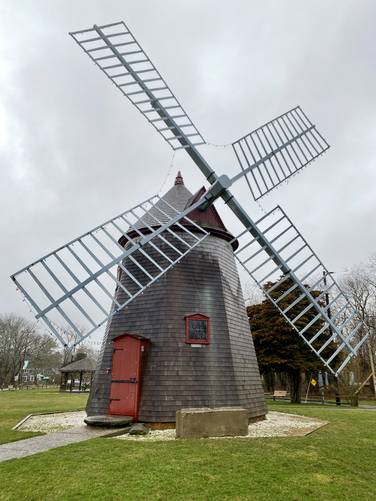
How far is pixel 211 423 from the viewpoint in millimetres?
7688

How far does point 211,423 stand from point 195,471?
2635 mm

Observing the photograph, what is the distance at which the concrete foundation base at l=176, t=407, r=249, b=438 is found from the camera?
24.5 feet

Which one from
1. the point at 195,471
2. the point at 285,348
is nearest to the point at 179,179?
the point at 195,471

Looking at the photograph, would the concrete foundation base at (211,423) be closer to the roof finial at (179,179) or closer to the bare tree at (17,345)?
the roof finial at (179,179)

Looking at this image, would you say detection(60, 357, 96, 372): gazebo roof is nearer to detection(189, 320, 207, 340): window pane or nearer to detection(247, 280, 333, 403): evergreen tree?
detection(247, 280, 333, 403): evergreen tree

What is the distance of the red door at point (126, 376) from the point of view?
8758mm

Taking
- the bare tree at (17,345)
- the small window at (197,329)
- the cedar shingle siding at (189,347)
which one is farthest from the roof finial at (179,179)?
the bare tree at (17,345)

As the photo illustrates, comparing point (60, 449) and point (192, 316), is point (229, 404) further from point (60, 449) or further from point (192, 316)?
point (60, 449)

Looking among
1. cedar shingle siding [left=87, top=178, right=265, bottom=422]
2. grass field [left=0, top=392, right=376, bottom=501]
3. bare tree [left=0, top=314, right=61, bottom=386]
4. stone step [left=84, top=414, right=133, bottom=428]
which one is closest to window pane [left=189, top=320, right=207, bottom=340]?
cedar shingle siding [left=87, top=178, right=265, bottom=422]

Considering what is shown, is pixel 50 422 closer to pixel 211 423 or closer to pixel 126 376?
pixel 126 376

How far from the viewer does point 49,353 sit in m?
55.2

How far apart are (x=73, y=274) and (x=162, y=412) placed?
3893mm

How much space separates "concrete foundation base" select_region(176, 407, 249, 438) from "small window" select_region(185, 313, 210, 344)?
6.12 ft

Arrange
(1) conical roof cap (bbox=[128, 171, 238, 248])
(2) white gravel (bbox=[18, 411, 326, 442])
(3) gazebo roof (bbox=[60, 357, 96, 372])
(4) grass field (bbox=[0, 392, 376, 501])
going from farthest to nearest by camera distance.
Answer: (3) gazebo roof (bbox=[60, 357, 96, 372])
(1) conical roof cap (bbox=[128, 171, 238, 248])
(2) white gravel (bbox=[18, 411, 326, 442])
(4) grass field (bbox=[0, 392, 376, 501])
